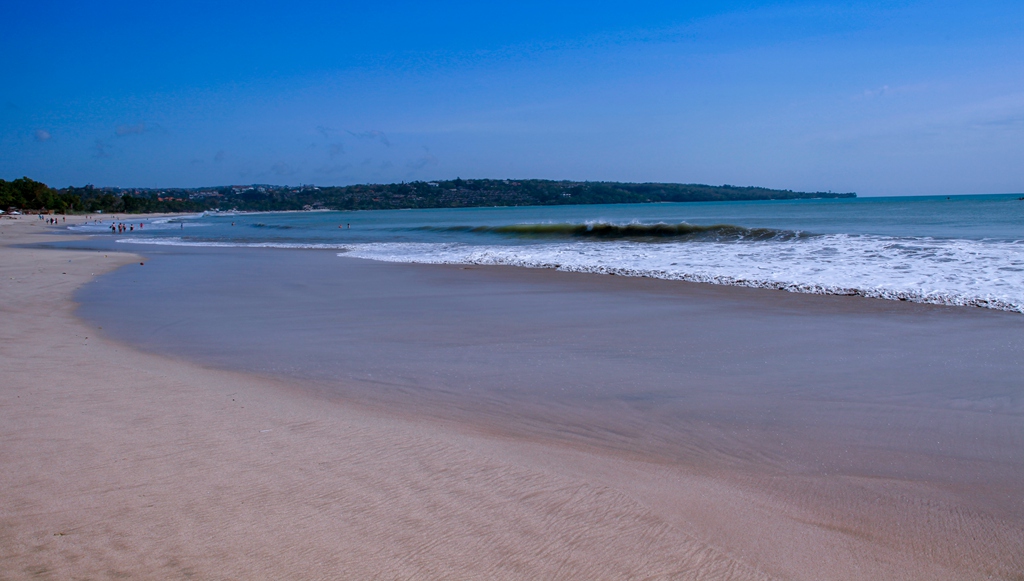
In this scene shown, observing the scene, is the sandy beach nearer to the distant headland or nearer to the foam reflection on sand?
the foam reflection on sand

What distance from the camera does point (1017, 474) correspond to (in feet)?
11.3

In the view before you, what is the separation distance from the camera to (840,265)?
12992 mm

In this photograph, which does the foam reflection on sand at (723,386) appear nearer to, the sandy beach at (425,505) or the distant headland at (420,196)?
the sandy beach at (425,505)

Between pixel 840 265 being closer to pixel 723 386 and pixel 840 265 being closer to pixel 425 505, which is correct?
pixel 723 386

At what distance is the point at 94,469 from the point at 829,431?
431 cm

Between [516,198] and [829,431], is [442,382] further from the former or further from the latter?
[516,198]

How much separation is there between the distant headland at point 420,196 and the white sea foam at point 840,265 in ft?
354

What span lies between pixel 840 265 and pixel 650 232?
1799 cm

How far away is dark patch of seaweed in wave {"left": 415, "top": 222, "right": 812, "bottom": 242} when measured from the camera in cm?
2377

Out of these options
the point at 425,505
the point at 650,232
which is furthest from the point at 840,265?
the point at 650,232

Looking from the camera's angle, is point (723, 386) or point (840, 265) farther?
point (840, 265)

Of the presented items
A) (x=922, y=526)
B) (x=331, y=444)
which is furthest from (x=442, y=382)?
(x=922, y=526)

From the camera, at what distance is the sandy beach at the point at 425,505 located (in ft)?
8.16

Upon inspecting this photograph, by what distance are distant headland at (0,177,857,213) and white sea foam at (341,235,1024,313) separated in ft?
354
